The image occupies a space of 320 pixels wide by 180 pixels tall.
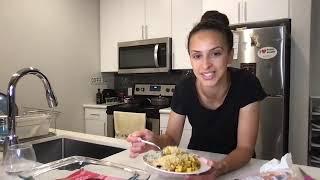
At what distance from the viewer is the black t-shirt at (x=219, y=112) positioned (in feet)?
3.89

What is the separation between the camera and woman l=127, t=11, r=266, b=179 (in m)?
1.05

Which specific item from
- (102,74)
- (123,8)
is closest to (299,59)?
Result: (123,8)

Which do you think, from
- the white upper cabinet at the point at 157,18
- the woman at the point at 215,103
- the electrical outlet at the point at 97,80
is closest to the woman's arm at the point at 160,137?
the woman at the point at 215,103

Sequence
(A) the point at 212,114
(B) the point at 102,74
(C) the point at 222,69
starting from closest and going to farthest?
(C) the point at 222,69
(A) the point at 212,114
(B) the point at 102,74

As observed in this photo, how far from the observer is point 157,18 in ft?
9.86

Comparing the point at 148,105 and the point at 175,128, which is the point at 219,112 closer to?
the point at 175,128

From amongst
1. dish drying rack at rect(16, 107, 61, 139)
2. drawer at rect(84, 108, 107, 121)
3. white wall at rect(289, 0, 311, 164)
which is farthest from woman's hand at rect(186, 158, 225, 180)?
drawer at rect(84, 108, 107, 121)

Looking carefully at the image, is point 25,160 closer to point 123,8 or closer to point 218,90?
point 218,90

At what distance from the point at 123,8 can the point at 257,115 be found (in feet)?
8.25

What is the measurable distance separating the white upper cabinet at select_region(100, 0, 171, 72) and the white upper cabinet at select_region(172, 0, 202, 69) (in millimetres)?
84

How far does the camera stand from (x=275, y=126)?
219cm

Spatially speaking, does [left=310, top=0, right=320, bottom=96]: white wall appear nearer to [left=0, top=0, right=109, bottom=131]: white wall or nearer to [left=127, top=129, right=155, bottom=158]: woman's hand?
[left=127, top=129, right=155, bottom=158]: woman's hand

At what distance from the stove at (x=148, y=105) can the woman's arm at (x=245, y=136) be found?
155cm

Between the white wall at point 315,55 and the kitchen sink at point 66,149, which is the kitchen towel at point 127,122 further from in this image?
the white wall at point 315,55
